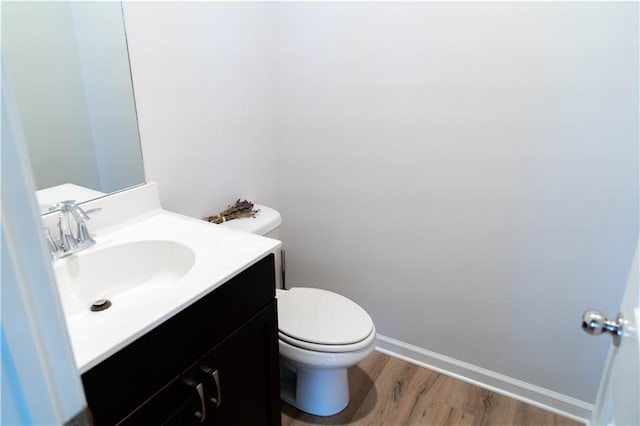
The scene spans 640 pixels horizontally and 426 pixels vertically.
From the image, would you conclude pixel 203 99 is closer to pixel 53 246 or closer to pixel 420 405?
pixel 53 246

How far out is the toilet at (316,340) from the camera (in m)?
1.49

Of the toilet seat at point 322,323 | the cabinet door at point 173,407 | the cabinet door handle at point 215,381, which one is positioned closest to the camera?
the cabinet door at point 173,407

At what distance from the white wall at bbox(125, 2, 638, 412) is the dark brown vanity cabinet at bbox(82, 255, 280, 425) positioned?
62 centimetres

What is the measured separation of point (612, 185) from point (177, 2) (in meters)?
1.55

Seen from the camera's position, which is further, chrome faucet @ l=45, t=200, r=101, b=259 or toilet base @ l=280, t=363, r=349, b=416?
toilet base @ l=280, t=363, r=349, b=416

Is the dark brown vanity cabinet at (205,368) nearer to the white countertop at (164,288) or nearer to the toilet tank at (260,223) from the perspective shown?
the white countertop at (164,288)

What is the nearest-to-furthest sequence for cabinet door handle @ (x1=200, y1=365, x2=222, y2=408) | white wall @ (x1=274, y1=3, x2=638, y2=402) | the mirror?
cabinet door handle @ (x1=200, y1=365, x2=222, y2=408) < the mirror < white wall @ (x1=274, y1=3, x2=638, y2=402)

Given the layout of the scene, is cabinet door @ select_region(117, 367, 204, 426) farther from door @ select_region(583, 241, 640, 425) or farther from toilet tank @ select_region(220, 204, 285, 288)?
door @ select_region(583, 241, 640, 425)

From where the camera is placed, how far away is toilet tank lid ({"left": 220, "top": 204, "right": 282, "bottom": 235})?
162 cm

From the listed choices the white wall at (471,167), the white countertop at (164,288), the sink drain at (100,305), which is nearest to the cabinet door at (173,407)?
the white countertop at (164,288)

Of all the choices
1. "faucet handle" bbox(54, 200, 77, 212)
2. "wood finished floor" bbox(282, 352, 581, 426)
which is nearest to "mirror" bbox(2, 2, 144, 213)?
"faucet handle" bbox(54, 200, 77, 212)

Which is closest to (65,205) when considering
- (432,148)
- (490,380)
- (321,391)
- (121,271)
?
(121,271)

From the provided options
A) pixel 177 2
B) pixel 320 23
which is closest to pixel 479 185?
pixel 320 23

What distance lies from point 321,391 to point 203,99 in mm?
1206
